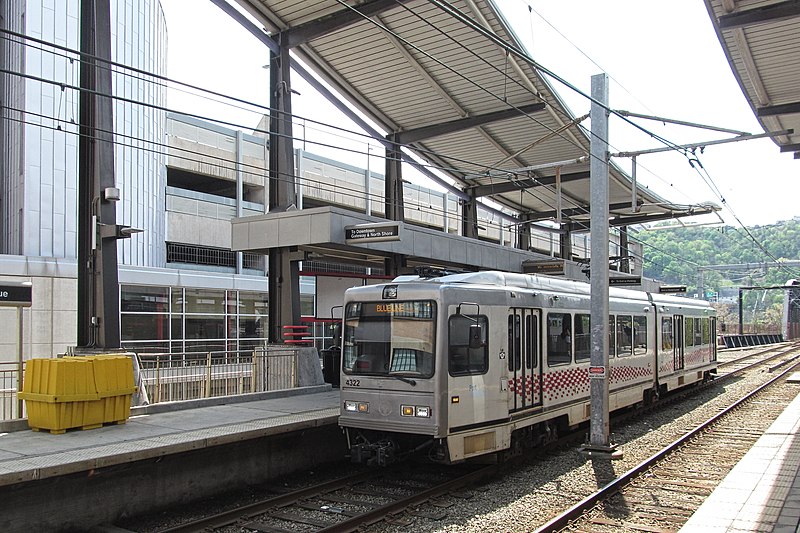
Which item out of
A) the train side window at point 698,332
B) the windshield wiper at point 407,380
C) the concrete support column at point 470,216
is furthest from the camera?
the concrete support column at point 470,216

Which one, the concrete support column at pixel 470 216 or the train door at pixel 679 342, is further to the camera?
the concrete support column at pixel 470 216

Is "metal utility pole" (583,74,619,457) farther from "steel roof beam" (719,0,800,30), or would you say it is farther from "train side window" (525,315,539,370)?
"steel roof beam" (719,0,800,30)

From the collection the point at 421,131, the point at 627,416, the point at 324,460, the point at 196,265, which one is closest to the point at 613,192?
the point at 421,131

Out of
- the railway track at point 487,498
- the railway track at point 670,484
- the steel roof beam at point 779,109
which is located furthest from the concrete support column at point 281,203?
the steel roof beam at point 779,109

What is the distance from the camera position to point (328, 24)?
1762 cm

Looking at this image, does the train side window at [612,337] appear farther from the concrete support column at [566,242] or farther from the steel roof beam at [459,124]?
the concrete support column at [566,242]

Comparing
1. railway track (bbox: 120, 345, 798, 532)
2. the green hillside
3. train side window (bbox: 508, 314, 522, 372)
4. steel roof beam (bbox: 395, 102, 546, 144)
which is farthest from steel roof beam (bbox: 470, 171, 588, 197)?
the green hillside

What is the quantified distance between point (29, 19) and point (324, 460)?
1887cm

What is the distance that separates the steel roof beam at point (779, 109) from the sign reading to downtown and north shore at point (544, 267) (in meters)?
7.03

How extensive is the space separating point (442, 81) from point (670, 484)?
13.9 m

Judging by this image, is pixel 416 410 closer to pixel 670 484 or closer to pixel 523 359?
pixel 523 359

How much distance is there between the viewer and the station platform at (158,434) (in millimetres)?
7945

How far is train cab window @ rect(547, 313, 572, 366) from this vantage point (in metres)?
12.4

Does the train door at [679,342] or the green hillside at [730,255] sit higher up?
the green hillside at [730,255]
